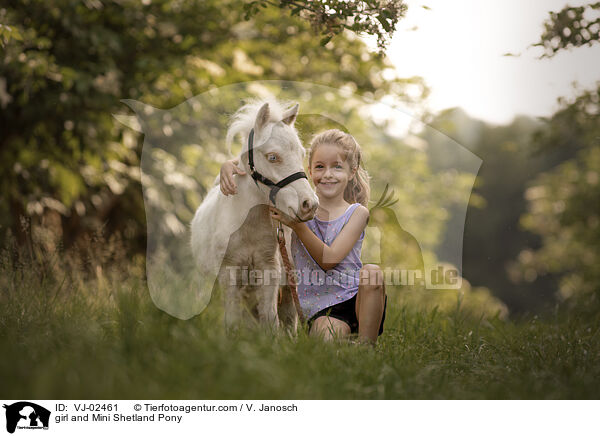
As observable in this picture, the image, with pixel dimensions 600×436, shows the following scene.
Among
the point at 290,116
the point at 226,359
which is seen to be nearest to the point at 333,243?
the point at 290,116

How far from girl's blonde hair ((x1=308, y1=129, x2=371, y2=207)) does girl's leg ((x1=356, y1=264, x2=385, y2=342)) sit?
2.05 feet

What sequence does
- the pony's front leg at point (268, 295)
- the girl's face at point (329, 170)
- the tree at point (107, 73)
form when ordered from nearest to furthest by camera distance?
1. the pony's front leg at point (268, 295)
2. the girl's face at point (329, 170)
3. the tree at point (107, 73)

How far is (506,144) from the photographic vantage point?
560 cm

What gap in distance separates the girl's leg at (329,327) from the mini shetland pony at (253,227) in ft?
0.96

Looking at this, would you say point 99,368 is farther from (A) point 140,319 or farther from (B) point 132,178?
(B) point 132,178

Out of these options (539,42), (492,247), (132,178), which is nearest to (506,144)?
(539,42)

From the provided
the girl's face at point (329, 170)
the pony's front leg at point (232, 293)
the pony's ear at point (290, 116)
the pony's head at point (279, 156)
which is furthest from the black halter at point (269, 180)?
the pony's front leg at point (232, 293)

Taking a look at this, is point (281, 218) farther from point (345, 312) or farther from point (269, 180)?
point (345, 312)

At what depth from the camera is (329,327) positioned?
3.25 metres

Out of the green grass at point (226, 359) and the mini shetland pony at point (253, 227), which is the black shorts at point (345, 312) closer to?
the green grass at point (226, 359)

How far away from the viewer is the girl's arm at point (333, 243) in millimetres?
3242
